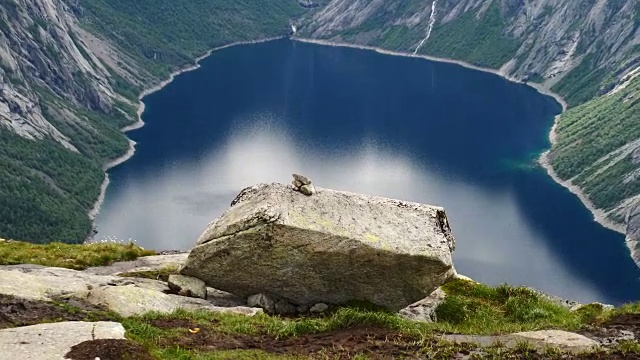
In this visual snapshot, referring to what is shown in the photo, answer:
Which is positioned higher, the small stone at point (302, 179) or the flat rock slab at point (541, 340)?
the small stone at point (302, 179)

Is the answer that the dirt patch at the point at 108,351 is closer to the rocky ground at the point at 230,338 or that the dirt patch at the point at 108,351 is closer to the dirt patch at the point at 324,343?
the rocky ground at the point at 230,338

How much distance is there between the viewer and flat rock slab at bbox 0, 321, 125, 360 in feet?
70.6

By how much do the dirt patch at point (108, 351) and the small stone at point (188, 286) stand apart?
564 inches

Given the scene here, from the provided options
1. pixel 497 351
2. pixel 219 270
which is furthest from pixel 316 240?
pixel 497 351

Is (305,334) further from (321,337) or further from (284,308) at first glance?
(284,308)

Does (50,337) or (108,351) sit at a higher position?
(50,337)

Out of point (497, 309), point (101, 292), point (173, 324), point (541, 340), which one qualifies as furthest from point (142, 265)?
point (541, 340)

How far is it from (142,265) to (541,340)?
24.5 metres

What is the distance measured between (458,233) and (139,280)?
158291 millimetres

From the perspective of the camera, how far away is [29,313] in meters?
26.5

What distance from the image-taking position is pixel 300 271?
36812mm

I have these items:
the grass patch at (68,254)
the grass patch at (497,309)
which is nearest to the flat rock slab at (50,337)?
the grass patch at (497,309)

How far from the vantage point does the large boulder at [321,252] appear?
36094 mm

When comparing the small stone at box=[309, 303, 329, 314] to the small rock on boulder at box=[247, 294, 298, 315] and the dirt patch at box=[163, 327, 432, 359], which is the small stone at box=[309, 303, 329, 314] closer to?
the small rock on boulder at box=[247, 294, 298, 315]
